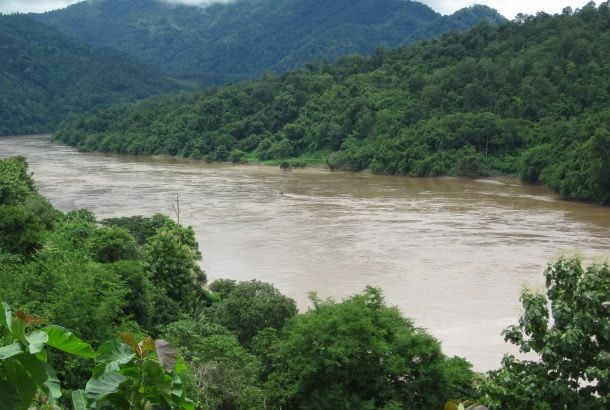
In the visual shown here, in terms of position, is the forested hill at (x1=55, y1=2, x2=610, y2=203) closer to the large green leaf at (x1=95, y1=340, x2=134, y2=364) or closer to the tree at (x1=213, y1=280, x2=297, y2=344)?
the tree at (x1=213, y1=280, x2=297, y2=344)

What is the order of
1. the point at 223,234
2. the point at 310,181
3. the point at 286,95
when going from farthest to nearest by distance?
1. the point at 286,95
2. the point at 310,181
3. the point at 223,234

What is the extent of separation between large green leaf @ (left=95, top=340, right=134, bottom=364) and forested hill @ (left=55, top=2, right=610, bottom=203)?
135ft

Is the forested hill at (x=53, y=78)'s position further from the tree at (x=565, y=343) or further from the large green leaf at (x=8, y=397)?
the large green leaf at (x=8, y=397)

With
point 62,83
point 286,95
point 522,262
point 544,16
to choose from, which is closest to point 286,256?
point 522,262

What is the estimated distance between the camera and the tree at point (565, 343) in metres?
7.29

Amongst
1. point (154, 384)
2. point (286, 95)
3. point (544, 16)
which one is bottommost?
point (154, 384)

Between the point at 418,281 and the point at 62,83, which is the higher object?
the point at 62,83

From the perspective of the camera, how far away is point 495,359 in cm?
1678

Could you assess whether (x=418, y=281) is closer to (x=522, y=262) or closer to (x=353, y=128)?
(x=522, y=262)

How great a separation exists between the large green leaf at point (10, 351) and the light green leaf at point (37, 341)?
0.04 meters

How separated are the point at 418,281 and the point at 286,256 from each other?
6.06 meters

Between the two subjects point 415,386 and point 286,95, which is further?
point 286,95

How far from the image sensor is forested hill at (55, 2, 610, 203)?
175 ft

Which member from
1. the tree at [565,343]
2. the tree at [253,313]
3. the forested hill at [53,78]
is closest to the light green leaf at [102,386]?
the tree at [565,343]
